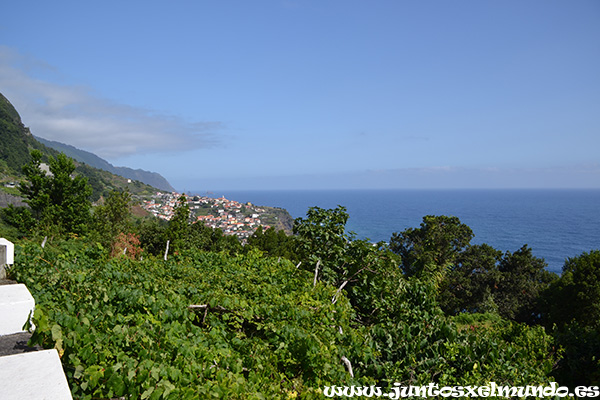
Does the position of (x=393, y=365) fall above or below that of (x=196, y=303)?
below

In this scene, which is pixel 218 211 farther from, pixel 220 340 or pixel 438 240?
pixel 220 340

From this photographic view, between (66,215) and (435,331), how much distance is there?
1091 inches

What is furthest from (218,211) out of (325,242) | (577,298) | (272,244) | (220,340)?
(220,340)

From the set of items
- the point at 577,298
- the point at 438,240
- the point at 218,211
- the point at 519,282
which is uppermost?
the point at 438,240

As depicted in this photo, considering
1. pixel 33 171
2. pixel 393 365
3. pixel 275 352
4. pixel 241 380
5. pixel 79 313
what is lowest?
pixel 393 365

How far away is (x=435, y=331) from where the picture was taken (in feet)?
14.4

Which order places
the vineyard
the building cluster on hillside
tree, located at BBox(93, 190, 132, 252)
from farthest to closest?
the building cluster on hillside
tree, located at BBox(93, 190, 132, 252)
the vineyard

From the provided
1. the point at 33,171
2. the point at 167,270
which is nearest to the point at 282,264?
the point at 167,270

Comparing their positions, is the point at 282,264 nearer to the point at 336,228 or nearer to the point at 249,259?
the point at 249,259

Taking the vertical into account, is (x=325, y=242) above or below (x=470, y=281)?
above

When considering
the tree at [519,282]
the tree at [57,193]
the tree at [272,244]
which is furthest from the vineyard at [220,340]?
the tree at [57,193]

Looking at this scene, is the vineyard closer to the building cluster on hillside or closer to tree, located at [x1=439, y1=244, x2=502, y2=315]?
tree, located at [x1=439, y1=244, x2=502, y2=315]

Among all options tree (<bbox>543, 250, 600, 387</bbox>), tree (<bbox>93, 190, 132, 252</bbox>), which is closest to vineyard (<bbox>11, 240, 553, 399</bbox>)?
tree (<bbox>543, 250, 600, 387</bbox>)

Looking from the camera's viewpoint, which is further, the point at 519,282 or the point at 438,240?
the point at 438,240
